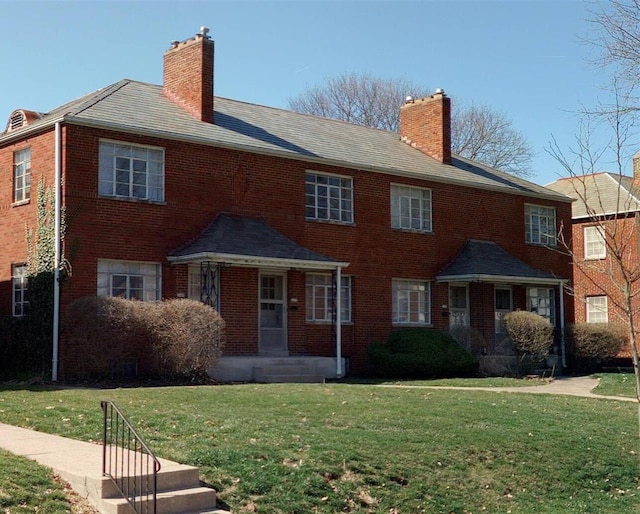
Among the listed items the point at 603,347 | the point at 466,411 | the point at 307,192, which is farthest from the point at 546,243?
the point at 466,411

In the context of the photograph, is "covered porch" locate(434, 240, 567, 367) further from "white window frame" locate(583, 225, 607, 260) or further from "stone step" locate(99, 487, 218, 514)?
"stone step" locate(99, 487, 218, 514)

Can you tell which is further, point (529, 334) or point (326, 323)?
point (529, 334)

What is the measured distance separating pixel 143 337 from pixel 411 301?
10070 mm

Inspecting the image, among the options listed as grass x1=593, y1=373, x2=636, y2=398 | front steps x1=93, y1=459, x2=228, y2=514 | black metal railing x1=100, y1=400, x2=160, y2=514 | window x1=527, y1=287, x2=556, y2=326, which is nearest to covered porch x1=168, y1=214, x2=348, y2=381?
grass x1=593, y1=373, x2=636, y2=398

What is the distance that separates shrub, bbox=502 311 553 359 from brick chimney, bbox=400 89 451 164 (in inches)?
248

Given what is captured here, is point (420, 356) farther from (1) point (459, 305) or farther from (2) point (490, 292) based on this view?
(2) point (490, 292)

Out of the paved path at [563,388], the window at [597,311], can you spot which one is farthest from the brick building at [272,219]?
→ the window at [597,311]

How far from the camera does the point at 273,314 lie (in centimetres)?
2355

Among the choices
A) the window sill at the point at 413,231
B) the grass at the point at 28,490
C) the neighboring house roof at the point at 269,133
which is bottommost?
the grass at the point at 28,490

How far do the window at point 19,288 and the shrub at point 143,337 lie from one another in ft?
8.71

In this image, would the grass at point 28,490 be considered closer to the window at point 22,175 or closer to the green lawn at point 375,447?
the green lawn at point 375,447

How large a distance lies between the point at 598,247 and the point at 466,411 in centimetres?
2271

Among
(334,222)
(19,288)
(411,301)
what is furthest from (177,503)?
(411,301)

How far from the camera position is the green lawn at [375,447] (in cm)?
1031
